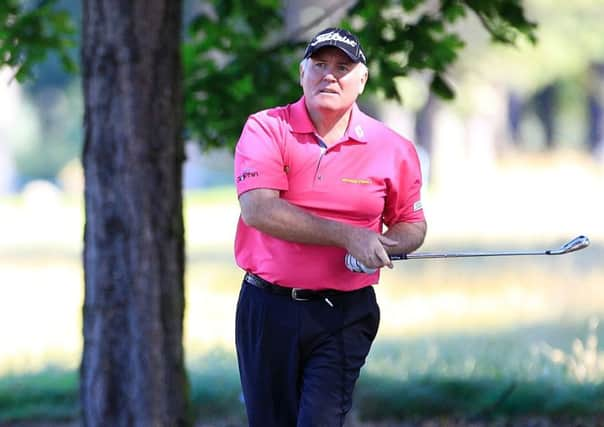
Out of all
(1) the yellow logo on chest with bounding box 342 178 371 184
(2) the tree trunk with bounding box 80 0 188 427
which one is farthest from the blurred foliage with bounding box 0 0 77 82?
(1) the yellow logo on chest with bounding box 342 178 371 184

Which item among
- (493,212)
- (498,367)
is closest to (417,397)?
(498,367)

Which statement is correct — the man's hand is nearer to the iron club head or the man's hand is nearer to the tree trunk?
the iron club head

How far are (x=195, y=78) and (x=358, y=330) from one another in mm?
4117

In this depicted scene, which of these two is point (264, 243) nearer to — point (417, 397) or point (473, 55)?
point (417, 397)

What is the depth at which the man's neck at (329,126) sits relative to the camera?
15.0ft

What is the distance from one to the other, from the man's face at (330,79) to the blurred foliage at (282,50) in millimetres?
2690

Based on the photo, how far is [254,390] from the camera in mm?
4730

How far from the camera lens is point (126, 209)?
6688mm

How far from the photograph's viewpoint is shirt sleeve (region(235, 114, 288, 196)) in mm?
4441

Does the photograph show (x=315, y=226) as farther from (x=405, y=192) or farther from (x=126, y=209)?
(x=126, y=209)

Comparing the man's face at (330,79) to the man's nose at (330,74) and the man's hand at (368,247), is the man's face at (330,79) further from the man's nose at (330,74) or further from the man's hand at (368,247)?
the man's hand at (368,247)

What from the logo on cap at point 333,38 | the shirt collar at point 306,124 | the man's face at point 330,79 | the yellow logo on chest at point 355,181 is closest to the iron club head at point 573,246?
the yellow logo on chest at point 355,181

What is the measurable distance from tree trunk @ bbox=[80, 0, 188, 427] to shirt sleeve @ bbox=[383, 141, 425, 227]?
90.9 inches

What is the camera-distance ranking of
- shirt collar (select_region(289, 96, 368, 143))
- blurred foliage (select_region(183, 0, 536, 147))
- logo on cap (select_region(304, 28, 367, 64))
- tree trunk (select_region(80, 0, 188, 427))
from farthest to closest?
blurred foliage (select_region(183, 0, 536, 147)) < tree trunk (select_region(80, 0, 188, 427)) < shirt collar (select_region(289, 96, 368, 143)) < logo on cap (select_region(304, 28, 367, 64))
